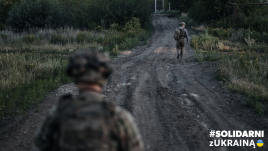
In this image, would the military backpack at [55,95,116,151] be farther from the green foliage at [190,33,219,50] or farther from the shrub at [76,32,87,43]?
the shrub at [76,32,87,43]

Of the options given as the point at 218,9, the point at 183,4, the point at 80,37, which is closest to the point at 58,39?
the point at 80,37

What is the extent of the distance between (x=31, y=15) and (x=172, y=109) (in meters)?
24.3

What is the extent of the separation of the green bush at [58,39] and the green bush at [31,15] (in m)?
6.66

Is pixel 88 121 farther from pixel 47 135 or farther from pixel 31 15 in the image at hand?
pixel 31 15

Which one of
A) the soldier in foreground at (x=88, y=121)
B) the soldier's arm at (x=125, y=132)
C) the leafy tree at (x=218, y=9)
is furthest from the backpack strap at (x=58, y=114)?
the leafy tree at (x=218, y=9)

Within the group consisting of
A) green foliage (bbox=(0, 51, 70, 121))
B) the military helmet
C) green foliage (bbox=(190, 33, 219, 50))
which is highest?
the military helmet

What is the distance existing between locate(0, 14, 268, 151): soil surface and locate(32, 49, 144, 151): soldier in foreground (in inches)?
107

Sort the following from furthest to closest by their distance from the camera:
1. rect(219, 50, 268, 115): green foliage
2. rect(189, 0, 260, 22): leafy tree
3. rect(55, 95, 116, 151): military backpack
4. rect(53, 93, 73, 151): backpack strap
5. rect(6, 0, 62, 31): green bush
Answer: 1. rect(6, 0, 62, 31): green bush
2. rect(189, 0, 260, 22): leafy tree
3. rect(219, 50, 268, 115): green foliage
4. rect(53, 93, 73, 151): backpack strap
5. rect(55, 95, 116, 151): military backpack

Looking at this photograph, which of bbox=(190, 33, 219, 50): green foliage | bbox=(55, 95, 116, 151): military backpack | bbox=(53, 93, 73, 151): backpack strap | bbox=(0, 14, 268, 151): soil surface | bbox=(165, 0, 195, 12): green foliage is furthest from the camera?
bbox=(165, 0, 195, 12): green foliage

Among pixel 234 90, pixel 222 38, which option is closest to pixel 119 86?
pixel 234 90

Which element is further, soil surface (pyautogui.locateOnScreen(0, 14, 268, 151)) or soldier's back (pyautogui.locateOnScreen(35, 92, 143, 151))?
soil surface (pyautogui.locateOnScreen(0, 14, 268, 151))

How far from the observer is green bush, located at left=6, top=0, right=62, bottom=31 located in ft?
82.6

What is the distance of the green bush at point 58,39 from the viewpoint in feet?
61.5

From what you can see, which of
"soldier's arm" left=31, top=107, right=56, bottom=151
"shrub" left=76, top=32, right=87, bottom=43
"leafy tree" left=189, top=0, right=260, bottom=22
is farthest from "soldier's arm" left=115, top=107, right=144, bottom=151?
"leafy tree" left=189, top=0, right=260, bottom=22
